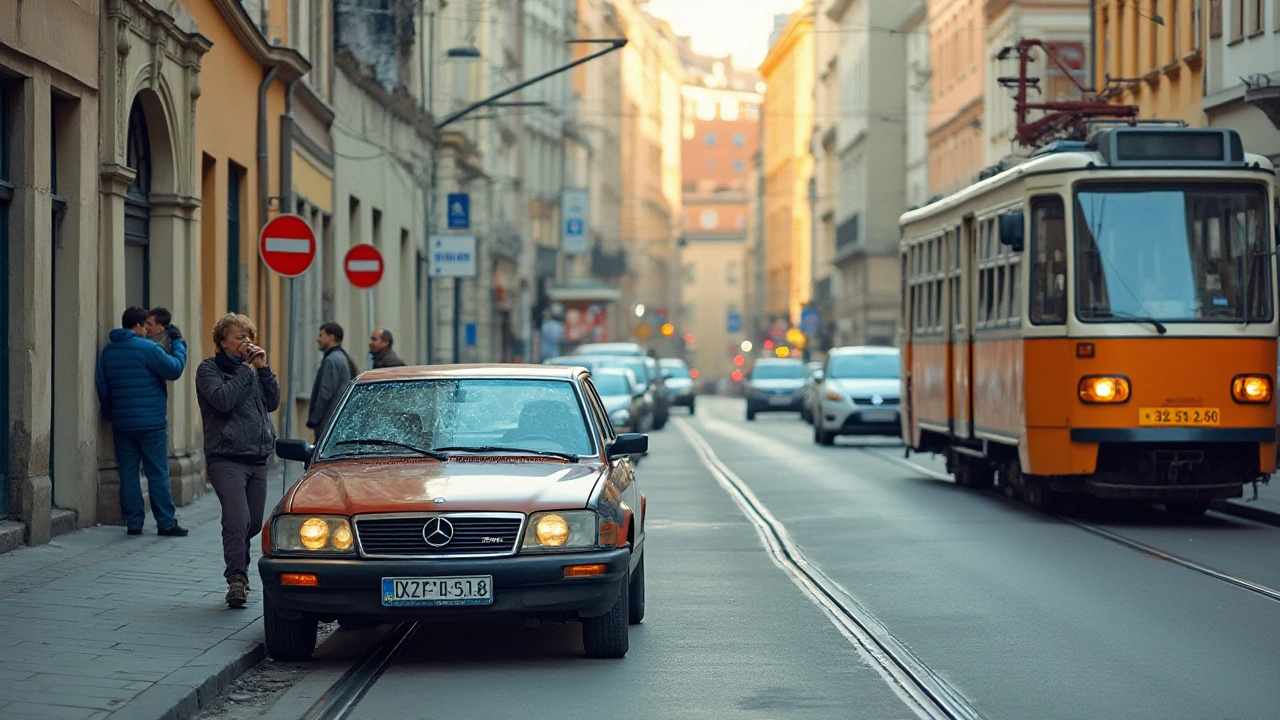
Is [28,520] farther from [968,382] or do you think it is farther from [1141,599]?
[968,382]

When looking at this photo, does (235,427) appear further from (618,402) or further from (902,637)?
(618,402)

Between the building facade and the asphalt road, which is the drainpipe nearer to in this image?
the asphalt road

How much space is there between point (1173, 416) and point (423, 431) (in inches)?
342

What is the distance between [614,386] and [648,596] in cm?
1997

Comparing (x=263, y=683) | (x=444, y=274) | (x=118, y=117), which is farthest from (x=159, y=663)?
(x=444, y=274)

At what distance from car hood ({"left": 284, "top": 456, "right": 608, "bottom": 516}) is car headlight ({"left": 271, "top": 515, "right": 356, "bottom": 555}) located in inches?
1.7

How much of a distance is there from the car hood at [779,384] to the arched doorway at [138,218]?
35.7 metres

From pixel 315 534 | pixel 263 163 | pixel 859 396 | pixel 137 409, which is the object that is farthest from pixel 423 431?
pixel 859 396

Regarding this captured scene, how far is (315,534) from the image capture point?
9.21 meters

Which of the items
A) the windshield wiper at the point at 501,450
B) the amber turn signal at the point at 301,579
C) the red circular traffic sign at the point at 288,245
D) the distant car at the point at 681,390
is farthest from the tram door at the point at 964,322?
the distant car at the point at 681,390

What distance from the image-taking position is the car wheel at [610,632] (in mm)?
9562

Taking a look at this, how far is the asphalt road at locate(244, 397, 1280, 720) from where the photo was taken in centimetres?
845

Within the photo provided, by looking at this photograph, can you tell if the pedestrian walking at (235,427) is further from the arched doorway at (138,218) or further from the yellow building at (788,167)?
the yellow building at (788,167)

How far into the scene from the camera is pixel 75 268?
15.1 metres
